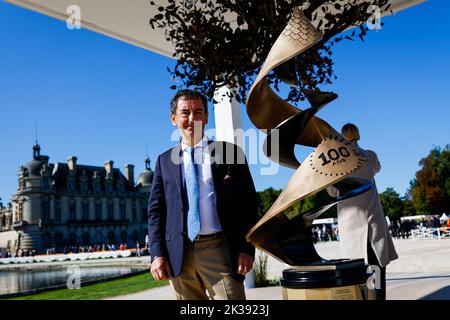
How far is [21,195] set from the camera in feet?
238

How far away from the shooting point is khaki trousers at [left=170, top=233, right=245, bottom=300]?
7.13ft

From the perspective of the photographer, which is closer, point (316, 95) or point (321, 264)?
point (321, 264)

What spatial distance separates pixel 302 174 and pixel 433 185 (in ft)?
157

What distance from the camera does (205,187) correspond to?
2303mm

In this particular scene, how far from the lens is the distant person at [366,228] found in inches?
139

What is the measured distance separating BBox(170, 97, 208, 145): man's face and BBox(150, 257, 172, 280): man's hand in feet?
2.11

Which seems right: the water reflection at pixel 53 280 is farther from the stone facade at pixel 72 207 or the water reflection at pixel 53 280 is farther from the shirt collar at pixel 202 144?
the stone facade at pixel 72 207

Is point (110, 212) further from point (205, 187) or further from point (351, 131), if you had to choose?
point (205, 187)

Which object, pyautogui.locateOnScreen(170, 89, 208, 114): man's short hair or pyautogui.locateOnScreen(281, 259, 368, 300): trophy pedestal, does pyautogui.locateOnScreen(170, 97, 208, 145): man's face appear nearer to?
pyautogui.locateOnScreen(170, 89, 208, 114): man's short hair

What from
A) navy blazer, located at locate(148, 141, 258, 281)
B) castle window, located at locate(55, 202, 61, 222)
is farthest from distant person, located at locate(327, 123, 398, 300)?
castle window, located at locate(55, 202, 61, 222)
